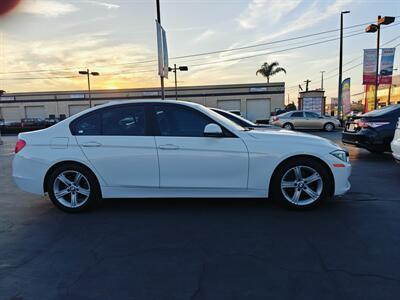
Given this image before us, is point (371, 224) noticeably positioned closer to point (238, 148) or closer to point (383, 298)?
point (383, 298)

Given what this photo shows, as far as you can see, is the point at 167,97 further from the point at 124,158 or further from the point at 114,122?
the point at 124,158

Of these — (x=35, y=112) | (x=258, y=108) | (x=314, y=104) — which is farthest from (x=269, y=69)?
(x=35, y=112)

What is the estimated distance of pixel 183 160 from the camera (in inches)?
167

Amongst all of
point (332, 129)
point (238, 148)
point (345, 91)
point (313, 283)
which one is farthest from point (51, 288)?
point (345, 91)

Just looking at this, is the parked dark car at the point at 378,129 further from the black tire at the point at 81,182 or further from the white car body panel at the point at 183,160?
the black tire at the point at 81,182

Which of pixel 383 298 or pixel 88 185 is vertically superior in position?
pixel 88 185

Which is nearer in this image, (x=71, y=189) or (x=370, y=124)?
(x=71, y=189)

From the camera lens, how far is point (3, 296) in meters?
2.55

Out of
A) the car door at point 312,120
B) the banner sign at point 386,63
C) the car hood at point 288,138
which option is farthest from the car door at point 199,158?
the banner sign at point 386,63

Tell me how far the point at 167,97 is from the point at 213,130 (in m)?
46.2

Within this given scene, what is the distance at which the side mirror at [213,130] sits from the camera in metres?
4.12

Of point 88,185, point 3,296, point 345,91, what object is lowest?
point 3,296

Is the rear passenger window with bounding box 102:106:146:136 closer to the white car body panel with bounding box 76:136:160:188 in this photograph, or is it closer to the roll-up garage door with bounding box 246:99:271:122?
the white car body panel with bounding box 76:136:160:188

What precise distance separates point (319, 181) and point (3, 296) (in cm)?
378
